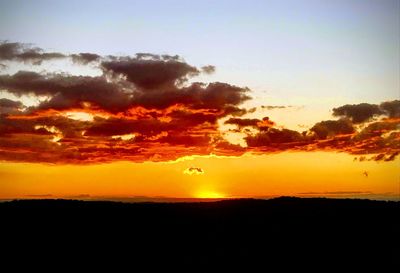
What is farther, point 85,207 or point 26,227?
point 85,207

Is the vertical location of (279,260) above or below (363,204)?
below

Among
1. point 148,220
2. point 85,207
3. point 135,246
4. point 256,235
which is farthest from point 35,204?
point 256,235

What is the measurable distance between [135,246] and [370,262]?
29.6 m

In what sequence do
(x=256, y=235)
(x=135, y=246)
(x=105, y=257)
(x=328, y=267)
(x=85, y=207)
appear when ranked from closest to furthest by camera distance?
(x=328, y=267), (x=105, y=257), (x=135, y=246), (x=256, y=235), (x=85, y=207)

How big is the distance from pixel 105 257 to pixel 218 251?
549 inches

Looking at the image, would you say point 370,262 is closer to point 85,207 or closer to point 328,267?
point 328,267

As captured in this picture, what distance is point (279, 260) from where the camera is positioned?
53.8 meters

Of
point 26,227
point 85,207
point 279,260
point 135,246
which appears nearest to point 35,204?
point 85,207

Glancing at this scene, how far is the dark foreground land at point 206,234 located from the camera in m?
53.3

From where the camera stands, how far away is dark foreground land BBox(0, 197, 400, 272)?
5331 cm

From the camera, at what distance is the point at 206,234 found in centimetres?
6869

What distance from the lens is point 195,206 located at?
311 ft

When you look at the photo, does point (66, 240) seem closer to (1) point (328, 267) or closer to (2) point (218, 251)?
(2) point (218, 251)

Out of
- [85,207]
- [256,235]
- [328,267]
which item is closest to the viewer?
[328,267]
